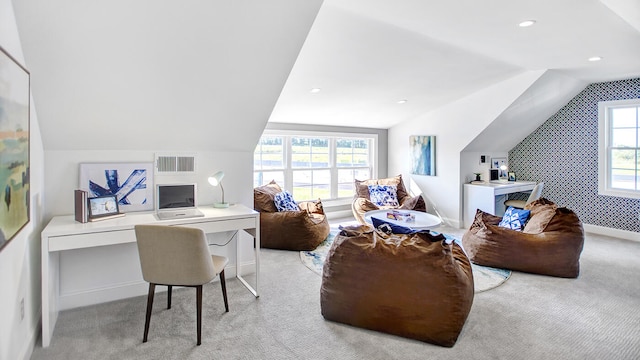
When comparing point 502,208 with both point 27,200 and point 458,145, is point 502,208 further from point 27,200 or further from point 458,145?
point 27,200

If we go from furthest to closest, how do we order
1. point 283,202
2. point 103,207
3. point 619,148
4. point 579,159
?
point 579,159 < point 619,148 < point 283,202 < point 103,207

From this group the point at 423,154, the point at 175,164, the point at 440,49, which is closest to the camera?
the point at 175,164

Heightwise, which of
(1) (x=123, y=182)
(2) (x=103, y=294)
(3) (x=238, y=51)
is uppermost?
(3) (x=238, y=51)

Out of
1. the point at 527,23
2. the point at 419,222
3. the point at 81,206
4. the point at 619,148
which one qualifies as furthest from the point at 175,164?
the point at 619,148

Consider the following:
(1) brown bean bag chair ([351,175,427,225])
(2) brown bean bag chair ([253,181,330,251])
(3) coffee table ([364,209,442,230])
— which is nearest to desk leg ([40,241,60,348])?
(2) brown bean bag chair ([253,181,330,251])

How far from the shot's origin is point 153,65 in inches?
92.1

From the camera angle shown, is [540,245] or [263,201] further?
[263,201]

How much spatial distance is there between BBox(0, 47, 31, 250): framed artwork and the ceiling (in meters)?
1.98

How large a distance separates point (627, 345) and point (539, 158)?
426 cm

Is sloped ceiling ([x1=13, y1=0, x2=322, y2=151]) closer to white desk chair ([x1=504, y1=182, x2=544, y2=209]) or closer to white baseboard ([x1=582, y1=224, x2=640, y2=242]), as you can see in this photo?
white desk chair ([x1=504, y1=182, x2=544, y2=209])

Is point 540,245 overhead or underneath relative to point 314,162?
underneath

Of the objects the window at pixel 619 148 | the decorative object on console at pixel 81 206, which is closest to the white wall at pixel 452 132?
the window at pixel 619 148

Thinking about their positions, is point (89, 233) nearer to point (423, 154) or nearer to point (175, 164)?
point (175, 164)

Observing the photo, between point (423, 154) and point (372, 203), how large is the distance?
129cm
